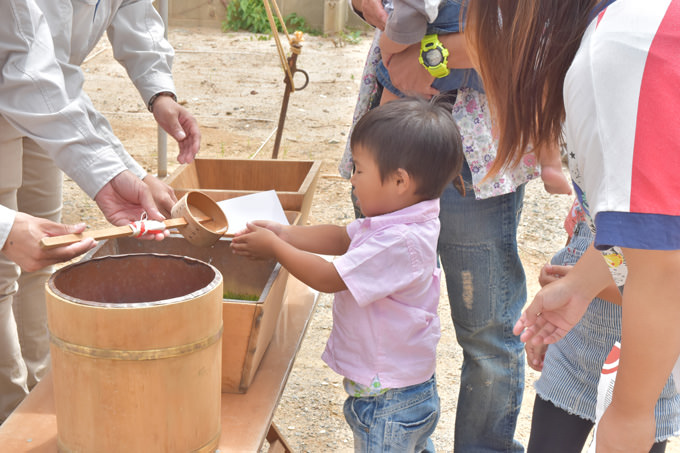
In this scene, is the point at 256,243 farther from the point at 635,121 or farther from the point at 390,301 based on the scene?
the point at 635,121

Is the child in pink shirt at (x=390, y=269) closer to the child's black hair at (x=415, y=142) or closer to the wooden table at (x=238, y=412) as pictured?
the child's black hair at (x=415, y=142)

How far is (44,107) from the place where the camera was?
1820mm

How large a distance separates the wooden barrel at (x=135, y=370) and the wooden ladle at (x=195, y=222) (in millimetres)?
290

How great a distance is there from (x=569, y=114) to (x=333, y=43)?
404 inches

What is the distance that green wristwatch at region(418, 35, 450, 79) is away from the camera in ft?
6.11

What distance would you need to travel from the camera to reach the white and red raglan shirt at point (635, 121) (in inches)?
34.1

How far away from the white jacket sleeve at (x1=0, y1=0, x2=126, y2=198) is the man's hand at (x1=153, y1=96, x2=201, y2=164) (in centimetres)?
52

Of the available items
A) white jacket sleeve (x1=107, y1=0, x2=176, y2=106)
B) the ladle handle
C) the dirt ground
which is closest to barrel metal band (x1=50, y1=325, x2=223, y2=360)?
the ladle handle

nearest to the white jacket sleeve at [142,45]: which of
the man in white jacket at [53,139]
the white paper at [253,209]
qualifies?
the man in white jacket at [53,139]

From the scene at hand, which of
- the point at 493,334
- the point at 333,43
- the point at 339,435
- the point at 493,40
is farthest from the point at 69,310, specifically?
the point at 333,43

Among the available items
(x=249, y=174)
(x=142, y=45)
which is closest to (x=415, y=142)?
(x=142, y=45)

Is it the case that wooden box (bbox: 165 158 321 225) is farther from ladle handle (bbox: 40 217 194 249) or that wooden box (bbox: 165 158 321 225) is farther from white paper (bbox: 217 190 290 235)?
ladle handle (bbox: 40 217 194 249)

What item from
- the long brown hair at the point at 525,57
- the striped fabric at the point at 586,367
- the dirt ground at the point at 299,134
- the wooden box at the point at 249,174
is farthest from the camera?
the dirt ground at the point at 299,134

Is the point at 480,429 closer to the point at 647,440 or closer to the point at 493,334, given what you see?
the point at 493,334
